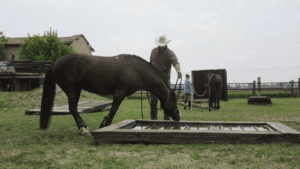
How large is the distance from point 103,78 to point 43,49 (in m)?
30.8

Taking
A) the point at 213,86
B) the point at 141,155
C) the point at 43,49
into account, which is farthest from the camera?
the point at 43,49

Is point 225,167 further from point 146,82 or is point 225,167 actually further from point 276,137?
point 146,82

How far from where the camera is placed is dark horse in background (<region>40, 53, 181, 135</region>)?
14.3 ft

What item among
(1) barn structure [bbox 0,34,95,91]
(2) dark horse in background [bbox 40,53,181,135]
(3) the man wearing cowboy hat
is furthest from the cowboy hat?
(1) barn structure [bbox 0,34,95,91]

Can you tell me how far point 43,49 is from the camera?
31.5 metres

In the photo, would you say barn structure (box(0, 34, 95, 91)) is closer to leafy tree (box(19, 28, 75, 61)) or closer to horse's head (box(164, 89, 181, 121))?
leafy tree (box(19, 28, 75, 61))

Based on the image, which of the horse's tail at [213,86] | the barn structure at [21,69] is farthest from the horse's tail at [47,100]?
the barn structure at [21,69]

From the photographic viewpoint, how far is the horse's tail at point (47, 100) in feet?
15.1

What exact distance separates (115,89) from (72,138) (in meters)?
1.16

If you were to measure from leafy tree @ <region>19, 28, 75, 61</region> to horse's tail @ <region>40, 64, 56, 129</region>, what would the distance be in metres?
27.8

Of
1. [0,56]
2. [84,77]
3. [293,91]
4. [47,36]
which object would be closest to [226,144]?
[84,77]

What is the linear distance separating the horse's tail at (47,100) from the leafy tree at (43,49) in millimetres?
27822

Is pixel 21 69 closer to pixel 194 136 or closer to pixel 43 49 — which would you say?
pixel 43 49

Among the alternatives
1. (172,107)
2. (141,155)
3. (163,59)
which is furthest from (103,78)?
(163,59)
